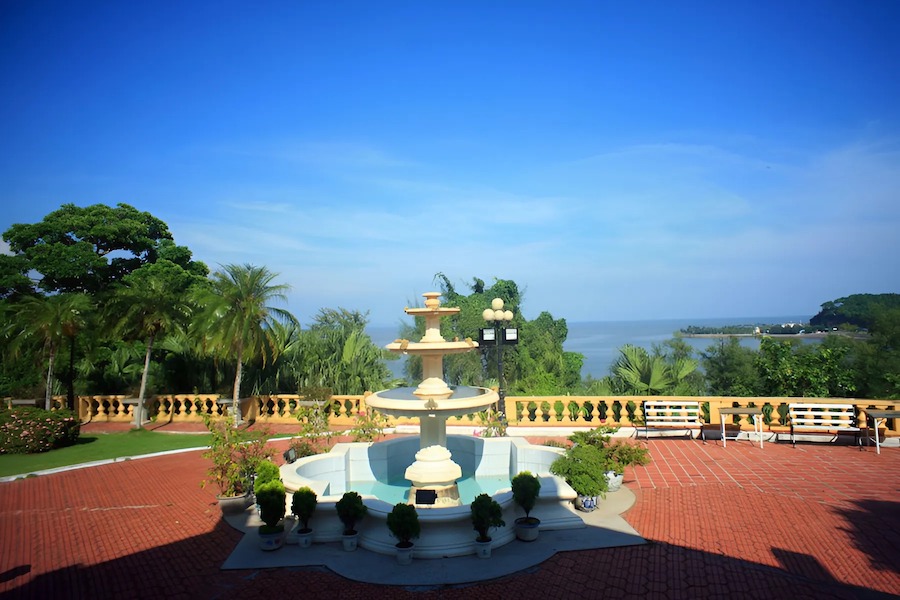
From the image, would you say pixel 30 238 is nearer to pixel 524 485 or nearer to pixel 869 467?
pixel 524 485

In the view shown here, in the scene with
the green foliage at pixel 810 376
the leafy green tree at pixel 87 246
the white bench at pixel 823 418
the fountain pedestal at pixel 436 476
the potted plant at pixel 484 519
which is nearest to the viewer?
the potted plant at pixel 484 519

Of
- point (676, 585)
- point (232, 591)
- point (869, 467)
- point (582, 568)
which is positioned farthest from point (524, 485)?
point (869, 467)

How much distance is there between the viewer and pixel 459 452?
14.6m

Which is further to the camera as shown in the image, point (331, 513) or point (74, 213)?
point (74, 213)

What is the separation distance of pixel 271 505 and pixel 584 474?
18.3ft

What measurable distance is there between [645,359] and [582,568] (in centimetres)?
1250

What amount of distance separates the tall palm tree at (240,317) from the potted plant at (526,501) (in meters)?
13.2

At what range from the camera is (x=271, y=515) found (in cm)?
912

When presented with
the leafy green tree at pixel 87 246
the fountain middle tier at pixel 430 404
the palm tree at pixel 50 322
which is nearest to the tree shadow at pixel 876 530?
the fountain middle tier at pixel 430 404

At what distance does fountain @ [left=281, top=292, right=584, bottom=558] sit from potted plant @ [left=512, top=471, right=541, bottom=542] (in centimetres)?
23

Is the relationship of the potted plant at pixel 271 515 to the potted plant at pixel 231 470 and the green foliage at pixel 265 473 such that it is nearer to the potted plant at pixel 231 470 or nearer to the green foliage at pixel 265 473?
the green foliage at pixel 265 473

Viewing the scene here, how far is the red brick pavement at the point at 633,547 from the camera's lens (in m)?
7.66

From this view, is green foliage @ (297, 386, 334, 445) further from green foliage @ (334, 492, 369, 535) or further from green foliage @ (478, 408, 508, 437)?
green foliage @ (334, 492, 369, 535)

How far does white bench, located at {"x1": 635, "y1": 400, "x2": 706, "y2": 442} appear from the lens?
16.3m
